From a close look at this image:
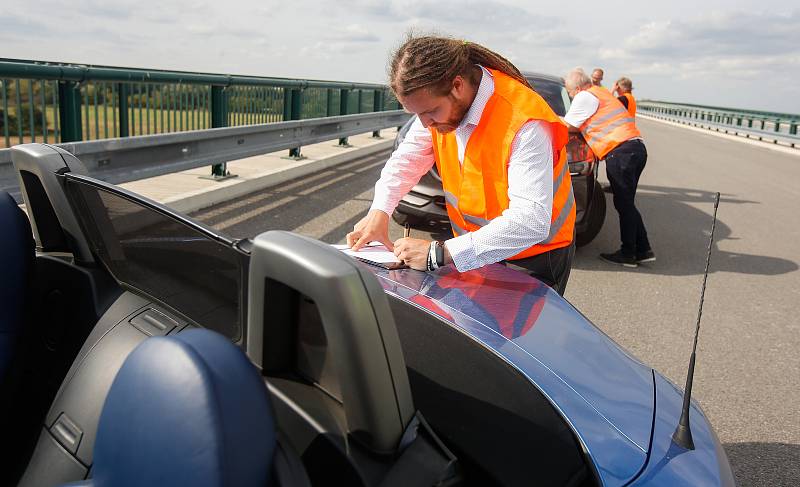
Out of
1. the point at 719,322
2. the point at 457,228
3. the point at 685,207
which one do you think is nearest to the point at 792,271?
the point at 719,322

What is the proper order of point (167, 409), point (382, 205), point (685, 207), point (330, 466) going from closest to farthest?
point (167, 409), point (330, 466), point (382, 205), point (685, 207)

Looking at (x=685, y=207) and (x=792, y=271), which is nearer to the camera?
(x=792, y=271)

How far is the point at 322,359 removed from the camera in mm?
1168

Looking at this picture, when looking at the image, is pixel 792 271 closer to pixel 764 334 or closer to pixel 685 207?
pixel 764 334

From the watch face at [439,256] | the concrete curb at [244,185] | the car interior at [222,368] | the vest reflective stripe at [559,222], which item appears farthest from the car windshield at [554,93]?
the car interior at [222,368]

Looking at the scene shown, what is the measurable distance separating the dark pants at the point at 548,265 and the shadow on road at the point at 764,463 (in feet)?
3.50

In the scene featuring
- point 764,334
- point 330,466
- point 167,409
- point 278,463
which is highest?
point 167,409

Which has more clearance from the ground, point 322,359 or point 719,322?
point 322,359

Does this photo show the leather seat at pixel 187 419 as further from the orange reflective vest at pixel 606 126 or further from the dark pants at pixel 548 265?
the orange reflective vest at pixel 606 126

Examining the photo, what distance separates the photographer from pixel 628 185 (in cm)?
673

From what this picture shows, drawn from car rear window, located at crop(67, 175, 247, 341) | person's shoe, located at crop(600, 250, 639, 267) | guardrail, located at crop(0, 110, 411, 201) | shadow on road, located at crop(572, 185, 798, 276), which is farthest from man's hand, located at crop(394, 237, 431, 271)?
person's shoe, located at crop(600, 250, 639, 267)

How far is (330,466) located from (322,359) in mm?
182

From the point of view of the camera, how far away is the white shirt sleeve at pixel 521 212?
7.88ft

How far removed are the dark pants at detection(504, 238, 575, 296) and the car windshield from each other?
201 inches
